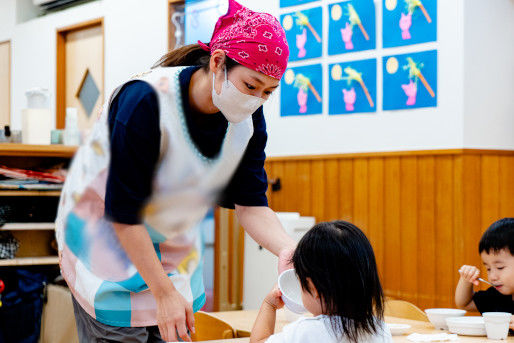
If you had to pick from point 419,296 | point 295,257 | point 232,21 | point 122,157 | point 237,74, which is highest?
point 232,21

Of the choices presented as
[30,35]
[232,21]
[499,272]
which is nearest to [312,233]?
[232,21]

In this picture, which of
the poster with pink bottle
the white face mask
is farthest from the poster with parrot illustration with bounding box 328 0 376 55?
the white face mask

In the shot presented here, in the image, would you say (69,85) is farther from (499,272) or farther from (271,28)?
(271,28)

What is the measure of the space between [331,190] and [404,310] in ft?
6.53

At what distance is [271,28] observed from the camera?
1537 mm

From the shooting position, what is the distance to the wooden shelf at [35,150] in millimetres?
3516

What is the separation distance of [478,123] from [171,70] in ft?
10.1

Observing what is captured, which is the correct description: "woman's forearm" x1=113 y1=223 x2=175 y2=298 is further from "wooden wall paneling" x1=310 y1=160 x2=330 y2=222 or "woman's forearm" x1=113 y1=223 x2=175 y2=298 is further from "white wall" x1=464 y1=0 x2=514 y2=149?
"wooden wall paneling" x1=310 y1=160 x2=330 y2=222

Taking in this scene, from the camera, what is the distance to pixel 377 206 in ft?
15.3

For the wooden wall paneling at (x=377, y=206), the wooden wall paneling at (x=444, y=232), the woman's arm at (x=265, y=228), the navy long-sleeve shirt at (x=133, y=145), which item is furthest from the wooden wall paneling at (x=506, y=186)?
the navy long-sleeve shirt at (x=133, y=145)

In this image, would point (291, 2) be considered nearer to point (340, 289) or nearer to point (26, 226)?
point (26, 226)

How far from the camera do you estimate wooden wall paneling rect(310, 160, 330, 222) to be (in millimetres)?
4989

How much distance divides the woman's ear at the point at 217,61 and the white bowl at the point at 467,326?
1241 mm

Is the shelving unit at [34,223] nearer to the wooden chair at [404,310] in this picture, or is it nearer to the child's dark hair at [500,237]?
the wooden chair at [404,310]
